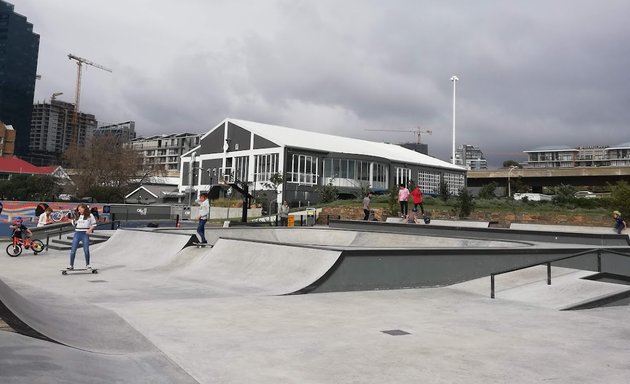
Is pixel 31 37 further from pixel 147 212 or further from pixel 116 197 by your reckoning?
pixel 147 212

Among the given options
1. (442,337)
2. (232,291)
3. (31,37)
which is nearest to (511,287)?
(442,337)

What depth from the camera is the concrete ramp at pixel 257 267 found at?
9461 millimetres

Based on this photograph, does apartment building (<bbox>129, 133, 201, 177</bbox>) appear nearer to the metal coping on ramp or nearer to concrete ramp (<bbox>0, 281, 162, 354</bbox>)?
the metal coping on ramp

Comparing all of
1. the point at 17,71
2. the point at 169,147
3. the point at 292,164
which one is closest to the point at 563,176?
the point at 292,164

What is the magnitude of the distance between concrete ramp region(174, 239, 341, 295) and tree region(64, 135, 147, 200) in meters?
50.6

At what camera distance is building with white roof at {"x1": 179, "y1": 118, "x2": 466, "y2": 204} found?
4958 cm

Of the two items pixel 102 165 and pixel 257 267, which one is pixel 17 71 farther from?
pixel 257 267

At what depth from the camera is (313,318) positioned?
662 centimetres

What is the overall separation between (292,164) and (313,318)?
43096 millimetres

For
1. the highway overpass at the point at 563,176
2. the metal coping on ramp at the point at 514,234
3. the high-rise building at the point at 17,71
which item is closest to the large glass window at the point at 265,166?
the metal coping on ramp at the point at 514,234

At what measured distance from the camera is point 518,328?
6289mm

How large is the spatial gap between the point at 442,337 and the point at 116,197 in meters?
57.4

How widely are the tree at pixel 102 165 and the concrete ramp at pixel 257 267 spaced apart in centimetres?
5059

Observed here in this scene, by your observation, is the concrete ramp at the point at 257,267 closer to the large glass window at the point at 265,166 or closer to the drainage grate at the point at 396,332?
the drainage grate at the point at 396,332
